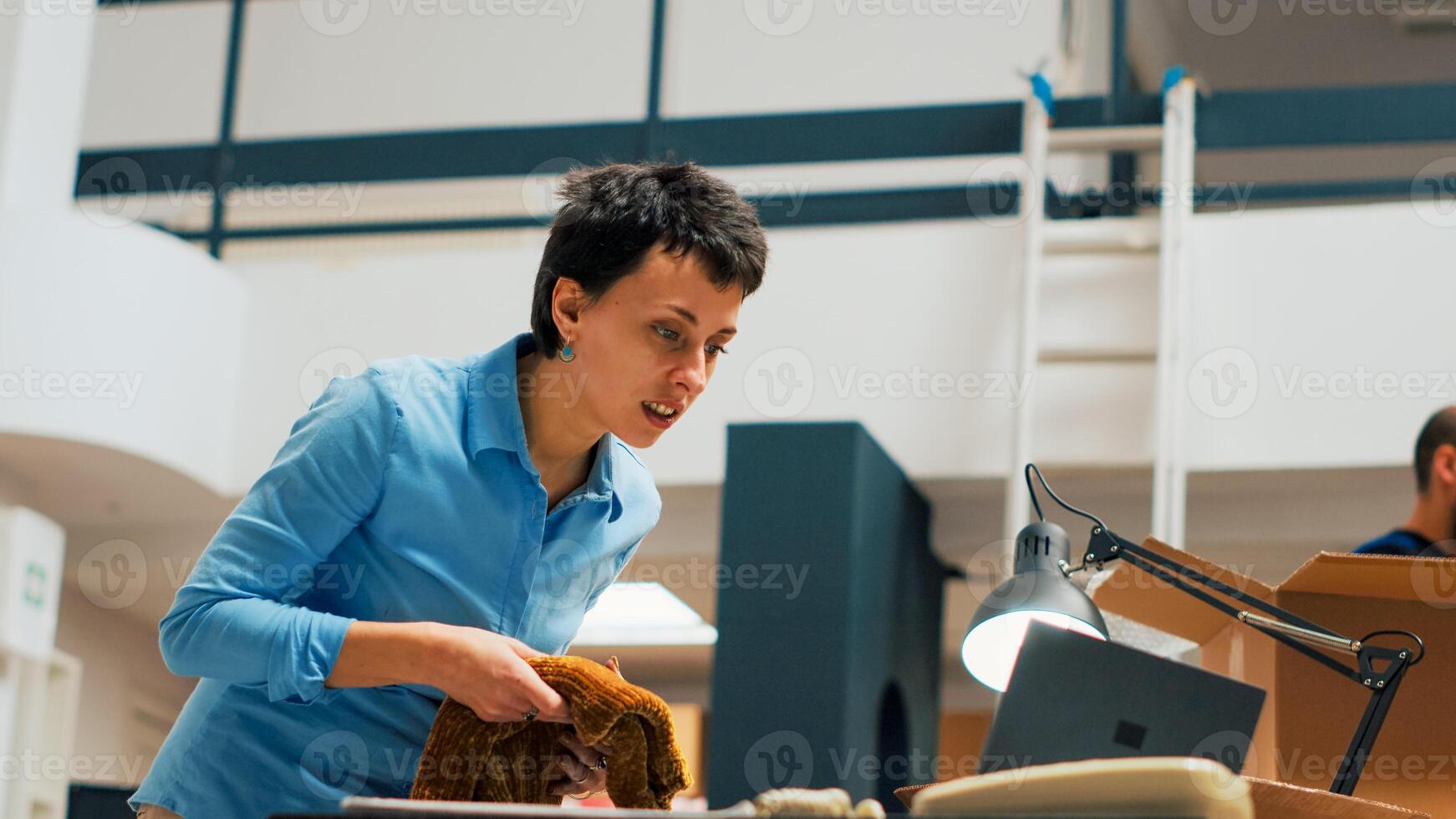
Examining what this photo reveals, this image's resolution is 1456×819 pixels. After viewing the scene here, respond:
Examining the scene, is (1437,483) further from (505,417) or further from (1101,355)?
(505,417)

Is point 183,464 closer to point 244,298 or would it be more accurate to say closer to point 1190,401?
point 244,298

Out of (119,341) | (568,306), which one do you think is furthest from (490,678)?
(119,341)

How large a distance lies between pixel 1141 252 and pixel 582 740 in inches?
132

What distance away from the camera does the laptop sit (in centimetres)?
143

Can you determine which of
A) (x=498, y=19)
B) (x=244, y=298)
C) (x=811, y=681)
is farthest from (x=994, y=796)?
(x=498, y=19)

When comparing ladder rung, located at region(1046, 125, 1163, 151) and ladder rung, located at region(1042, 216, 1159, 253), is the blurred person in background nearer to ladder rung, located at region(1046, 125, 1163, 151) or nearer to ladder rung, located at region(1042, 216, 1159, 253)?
ladder rung, located at region(1042, 216, 1159, 253)

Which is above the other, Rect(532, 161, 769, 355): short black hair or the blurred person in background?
Rect(532, 161, 769, 355): short black hair

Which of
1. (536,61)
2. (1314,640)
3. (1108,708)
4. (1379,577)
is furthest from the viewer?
(536,61)

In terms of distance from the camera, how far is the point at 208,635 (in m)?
1.54

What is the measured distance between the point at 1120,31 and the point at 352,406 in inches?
148

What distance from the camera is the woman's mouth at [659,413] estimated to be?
1740 millimetres

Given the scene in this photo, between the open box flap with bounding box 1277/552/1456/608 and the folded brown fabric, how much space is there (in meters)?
0.88

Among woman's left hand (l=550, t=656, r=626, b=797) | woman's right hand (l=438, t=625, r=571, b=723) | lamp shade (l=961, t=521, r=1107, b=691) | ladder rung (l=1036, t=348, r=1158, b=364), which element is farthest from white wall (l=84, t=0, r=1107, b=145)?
woman's right hand (l=438, t=625, r=571, b=723)

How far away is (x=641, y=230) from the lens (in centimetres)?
172
